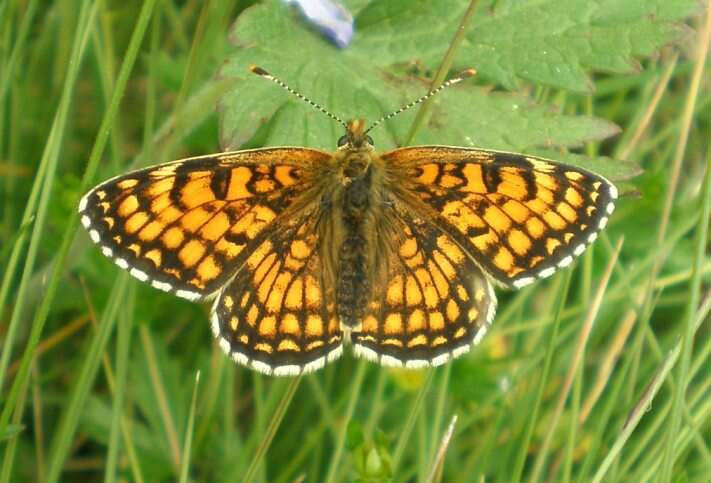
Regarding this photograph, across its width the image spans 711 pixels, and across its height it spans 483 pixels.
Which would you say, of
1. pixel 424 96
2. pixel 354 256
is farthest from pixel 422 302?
pixel 424 96

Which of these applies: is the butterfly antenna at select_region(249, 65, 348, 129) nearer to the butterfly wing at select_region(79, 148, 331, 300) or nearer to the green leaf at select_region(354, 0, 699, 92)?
the butterfly wing at select_region(79, 148, 331, 300)

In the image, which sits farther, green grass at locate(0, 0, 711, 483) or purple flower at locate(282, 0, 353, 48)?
purple flower at locate(282, 0, 353, 48)

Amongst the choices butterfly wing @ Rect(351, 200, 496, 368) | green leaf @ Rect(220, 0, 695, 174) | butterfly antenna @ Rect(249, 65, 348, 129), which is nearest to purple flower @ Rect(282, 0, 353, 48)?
green leaf @ Rect(220, 0, 695, 174)

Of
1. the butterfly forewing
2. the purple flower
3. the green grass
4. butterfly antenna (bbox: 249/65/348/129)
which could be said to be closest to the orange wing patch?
the butterfly forewing

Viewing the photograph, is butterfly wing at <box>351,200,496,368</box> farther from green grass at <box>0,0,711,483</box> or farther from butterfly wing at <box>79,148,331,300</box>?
butterfly wing at <box>79,148,331,300</box>

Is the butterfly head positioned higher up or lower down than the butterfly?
higher up

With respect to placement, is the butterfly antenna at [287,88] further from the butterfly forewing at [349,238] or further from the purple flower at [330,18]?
the purple flower at [330,18]

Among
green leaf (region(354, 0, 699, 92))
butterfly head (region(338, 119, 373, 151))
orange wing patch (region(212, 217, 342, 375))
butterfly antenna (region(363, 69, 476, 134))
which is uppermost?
green leaf (region(354, 0, 699, 92))
